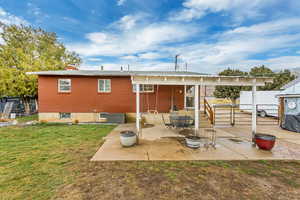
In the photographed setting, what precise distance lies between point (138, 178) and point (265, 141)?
4615mm

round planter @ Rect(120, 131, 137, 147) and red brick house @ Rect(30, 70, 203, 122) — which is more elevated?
red brick house @ Rect(30, 70, 203, 122)

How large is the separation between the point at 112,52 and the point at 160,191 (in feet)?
54.8

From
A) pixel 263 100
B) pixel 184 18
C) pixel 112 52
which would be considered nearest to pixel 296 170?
pixel 184 18

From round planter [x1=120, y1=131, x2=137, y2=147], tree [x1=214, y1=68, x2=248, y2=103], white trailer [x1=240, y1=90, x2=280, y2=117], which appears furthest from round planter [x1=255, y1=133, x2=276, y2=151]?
tree [x1=214, y1=68, x2=248, y2=103]

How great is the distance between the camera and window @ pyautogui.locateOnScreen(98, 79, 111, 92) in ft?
30.4

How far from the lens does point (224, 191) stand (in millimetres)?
2494

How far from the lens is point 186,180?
284 centimetres

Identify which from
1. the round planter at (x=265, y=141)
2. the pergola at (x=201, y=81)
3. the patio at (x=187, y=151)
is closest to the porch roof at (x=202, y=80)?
the pergola at (x=201, y=81)

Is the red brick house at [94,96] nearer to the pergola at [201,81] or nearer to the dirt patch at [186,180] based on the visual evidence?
the pergola at [201,81]

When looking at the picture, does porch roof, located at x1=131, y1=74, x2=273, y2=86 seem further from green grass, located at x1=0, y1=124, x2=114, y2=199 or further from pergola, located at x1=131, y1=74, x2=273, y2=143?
green grass, located at x1=0, y1=124, x2=114, y2=199

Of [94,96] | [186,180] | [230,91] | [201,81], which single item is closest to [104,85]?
[94,96]

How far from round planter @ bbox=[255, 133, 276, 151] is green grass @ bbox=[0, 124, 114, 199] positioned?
5.92m

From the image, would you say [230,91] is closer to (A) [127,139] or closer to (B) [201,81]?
(B) [201,81]

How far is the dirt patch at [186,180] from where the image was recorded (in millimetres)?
2391
